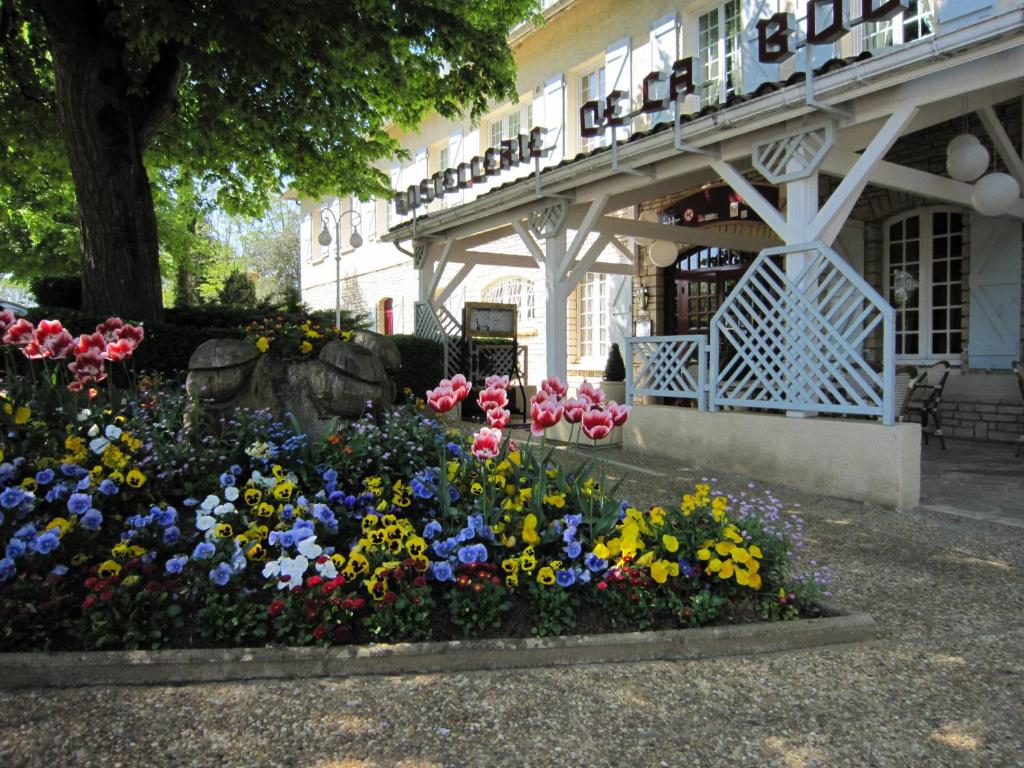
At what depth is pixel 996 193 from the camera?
6.14 metres

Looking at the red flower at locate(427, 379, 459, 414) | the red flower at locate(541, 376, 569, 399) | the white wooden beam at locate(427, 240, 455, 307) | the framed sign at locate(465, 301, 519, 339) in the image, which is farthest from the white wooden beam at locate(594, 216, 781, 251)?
the red flower at locate(427, 379, 459, 414)

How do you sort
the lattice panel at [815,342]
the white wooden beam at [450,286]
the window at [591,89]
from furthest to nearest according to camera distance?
1. the window at [591,89]
2. the white wooden beam at [450,286]
3. the lattice panel at [815,342]

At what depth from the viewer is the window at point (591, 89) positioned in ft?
38.2

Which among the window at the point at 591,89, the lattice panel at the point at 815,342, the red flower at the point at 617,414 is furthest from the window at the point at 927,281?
the red flower at the point at 617,414

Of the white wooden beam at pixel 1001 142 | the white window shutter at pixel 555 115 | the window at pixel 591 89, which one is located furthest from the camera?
the white window shutter at pixel 555 115

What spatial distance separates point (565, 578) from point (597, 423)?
1.94 ft

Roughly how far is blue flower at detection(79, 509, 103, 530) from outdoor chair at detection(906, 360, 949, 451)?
750 cm

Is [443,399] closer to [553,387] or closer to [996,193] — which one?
[553,387]

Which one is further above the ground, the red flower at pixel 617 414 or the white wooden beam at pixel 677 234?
the white wooden beam at pixel 677 234

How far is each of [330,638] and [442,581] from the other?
47cm

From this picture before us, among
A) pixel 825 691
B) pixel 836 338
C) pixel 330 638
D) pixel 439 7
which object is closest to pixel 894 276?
pixel 836 338

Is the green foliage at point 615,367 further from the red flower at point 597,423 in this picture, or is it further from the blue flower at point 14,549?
the blue flower at point 14,549

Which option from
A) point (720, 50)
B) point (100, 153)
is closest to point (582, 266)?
point (720, 50)

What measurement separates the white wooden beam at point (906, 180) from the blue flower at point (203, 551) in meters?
5.21
